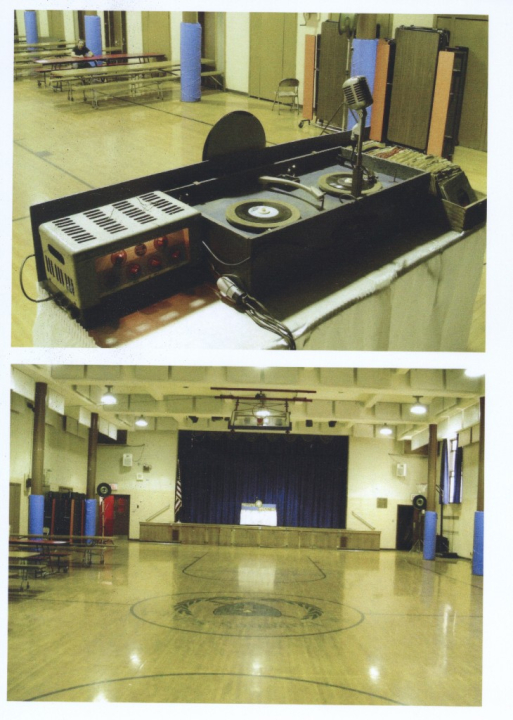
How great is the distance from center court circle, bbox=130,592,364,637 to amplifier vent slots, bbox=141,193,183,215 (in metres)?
2.34

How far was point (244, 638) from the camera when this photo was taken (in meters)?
3.03

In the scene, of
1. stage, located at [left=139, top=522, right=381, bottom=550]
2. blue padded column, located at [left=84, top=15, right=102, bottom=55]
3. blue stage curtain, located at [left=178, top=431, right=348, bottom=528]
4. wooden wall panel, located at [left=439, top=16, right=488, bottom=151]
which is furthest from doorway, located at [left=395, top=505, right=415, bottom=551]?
blue padded column, located at [left=84, top=15, right=102, bottom=55]

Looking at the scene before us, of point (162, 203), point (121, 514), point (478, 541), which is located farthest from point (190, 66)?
point (121, 514)

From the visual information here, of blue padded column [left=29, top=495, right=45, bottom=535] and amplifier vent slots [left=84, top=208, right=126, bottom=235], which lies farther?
blue padded column [left=29, top=495, right=45, bottom=535]

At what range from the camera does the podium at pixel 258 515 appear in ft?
36.1

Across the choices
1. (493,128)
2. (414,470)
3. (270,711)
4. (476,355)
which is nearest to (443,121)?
(493,128)

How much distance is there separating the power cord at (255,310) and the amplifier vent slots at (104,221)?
0.88 ft

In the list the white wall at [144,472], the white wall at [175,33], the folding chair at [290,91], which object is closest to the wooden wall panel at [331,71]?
the folding chair at [290,91]

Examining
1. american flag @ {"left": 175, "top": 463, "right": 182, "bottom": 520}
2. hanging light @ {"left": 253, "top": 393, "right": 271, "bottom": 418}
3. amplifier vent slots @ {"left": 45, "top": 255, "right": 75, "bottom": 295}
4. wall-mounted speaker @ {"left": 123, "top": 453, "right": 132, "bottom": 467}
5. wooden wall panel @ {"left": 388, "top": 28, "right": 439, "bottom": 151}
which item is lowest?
american flag @ {"left": 175, "top": 463, "right": 182, "bottom": 520}

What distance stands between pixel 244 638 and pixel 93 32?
6831 millimetres

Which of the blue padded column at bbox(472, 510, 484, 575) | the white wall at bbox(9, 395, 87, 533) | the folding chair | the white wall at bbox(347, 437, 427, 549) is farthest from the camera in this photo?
the white wall at bbox(347, 437, 427, 549)

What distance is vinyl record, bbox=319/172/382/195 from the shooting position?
184 cm

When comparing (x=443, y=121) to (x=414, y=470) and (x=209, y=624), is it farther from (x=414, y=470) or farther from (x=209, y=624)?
(x=414, y=470)

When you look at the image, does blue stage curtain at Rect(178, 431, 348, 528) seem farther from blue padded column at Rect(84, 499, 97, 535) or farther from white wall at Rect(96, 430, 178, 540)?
blue padded column at Rect(84, 499, 97, 535)
